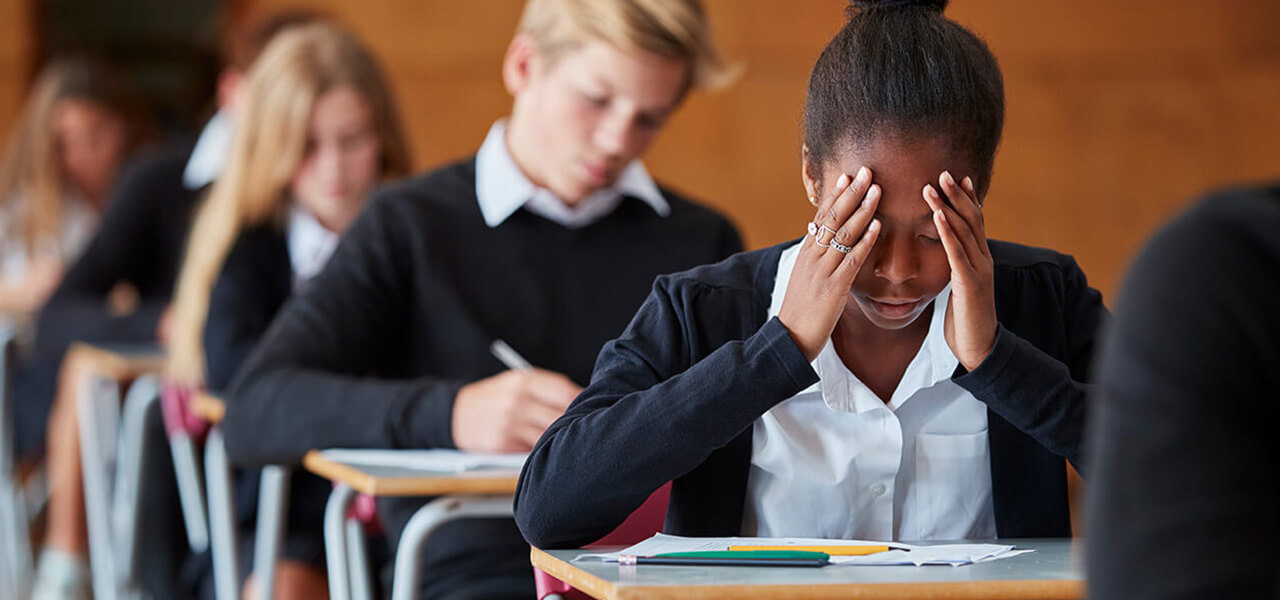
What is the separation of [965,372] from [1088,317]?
15 centimetres

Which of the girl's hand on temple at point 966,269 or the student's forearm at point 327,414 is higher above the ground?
the girl's hand on temple at point 966,269

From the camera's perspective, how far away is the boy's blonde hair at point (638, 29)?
1.84 metres

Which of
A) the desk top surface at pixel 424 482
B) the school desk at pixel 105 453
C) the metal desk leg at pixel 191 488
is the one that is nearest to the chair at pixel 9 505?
the school desk at pixel 105 453

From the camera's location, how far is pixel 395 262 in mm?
1918

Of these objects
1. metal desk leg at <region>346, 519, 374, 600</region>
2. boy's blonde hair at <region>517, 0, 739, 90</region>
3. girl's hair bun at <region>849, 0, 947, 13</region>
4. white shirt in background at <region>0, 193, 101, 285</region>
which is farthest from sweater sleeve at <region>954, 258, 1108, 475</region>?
white shirt in background at <region>0, 193, 101, 285</region>

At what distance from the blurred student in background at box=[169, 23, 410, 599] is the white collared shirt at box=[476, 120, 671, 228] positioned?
1.82 feet

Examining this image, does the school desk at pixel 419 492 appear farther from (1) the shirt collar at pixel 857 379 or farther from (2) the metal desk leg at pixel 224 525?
(2) the metal desk leg at pixel 224 525

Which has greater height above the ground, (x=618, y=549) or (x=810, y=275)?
(x=810, y=275)

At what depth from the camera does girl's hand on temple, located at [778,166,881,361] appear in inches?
42.3

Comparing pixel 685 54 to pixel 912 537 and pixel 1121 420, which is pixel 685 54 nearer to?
pixel 912 537

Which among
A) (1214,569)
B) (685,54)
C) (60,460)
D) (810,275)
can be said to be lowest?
(60,460)

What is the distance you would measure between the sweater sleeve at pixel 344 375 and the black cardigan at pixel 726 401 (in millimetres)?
525

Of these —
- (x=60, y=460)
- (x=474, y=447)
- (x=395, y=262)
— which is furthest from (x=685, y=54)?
(x=60, y=460)

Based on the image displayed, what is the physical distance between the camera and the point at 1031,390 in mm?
1101
